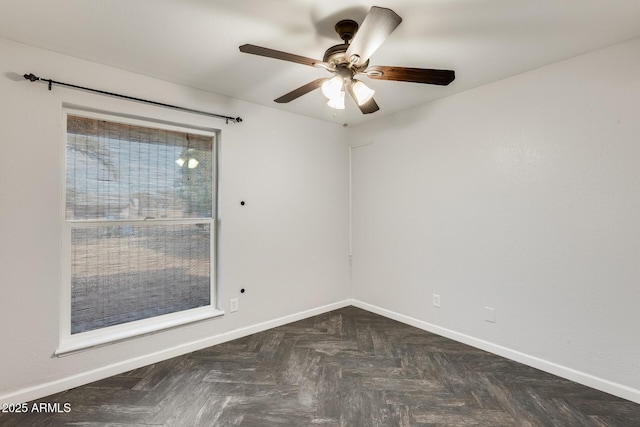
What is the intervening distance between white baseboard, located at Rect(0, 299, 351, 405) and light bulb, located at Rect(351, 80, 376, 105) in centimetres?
249

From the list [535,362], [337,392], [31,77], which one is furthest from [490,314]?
[31,77]

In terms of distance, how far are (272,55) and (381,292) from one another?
2.95 m

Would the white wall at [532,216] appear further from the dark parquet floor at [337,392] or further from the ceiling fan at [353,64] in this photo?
the ceiling fan at [353,64]

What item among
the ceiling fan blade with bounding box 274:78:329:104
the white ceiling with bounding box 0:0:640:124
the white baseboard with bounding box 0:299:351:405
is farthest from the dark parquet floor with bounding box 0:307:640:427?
the white ceiling with bounding box 0:0:640:124

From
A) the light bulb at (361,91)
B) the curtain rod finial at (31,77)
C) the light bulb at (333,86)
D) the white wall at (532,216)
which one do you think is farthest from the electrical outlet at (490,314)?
the curtain rod finial at (31,77)

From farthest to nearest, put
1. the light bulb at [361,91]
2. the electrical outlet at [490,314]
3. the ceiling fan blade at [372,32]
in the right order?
the electrical outlet at [490,314], the light bulb at [361,91], the ceiling fan blade at [372,32]

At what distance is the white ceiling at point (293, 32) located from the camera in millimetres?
1718

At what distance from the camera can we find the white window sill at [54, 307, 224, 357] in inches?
90.1

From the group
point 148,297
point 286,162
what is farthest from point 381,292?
point 148,297

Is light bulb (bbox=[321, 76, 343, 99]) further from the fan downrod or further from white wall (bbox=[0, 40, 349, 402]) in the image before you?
white wall (bbox=[0, 40, 349, 402])

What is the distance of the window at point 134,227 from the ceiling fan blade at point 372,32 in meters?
1.84

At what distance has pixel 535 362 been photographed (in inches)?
98.3

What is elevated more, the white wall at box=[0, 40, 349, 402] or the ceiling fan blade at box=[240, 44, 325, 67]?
the ceiling fan blade at box=[240, 44, 325, 67]

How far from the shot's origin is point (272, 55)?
170cm
